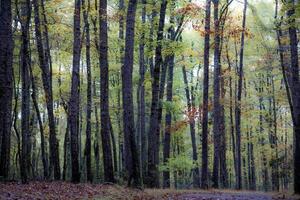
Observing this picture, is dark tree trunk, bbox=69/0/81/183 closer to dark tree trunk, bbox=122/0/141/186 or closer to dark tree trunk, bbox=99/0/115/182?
dark tree trunk, bbox=99/0/115/182

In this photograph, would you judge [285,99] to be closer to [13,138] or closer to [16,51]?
[16,51]

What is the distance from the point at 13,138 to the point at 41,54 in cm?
2127

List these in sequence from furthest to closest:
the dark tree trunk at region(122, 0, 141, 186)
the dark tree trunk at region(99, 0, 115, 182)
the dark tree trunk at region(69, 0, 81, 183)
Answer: the dark tree trunk at region(99, 0, 115, 182) → the dark tree trunk at region(69, 0, 81, 183) → the dark tree trunk at region(122, 0, 141, 186)

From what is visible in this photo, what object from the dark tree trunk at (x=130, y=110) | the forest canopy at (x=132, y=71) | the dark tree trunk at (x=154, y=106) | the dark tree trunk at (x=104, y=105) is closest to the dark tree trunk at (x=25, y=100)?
the forest canopy at (x=132, y=71)

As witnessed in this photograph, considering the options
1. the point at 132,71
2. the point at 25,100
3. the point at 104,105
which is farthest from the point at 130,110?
the point at 25,100

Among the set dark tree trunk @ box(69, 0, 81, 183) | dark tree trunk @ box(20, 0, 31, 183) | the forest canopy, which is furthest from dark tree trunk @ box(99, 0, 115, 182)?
dark tree trunk @ box(20, 0, 31, 183)

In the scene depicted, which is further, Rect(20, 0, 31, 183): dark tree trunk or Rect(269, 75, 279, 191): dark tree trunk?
Rect(269, 75, 279, 191): dark tree trunk

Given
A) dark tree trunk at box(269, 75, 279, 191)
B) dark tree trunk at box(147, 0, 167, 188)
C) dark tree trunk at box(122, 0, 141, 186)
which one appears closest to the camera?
dark tree trunk at box(122, 0, 141, 186)

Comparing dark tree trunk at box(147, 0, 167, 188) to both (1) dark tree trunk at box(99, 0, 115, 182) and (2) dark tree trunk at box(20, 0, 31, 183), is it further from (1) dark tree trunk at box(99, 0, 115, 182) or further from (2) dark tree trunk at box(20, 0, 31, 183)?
(2) dark tree trunk at box(20, 0, 31, 183)

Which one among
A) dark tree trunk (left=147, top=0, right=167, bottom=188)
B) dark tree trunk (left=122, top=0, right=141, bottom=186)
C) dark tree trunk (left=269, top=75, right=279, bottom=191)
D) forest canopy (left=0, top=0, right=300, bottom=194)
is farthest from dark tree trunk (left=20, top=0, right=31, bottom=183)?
dark tree trunk (left=269, top=75, right=279, bottom=191)

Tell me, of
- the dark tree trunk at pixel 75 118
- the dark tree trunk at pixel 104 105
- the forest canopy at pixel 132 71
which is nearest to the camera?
the forest canopy at pixel 132 71

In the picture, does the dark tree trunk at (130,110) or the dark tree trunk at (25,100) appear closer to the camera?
the dark tree trunk at (25,100)

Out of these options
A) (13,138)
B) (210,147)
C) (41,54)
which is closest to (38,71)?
(41,54)

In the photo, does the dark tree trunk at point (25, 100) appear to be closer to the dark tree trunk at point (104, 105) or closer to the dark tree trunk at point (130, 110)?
the dark tree trunk at point (104, 105)
